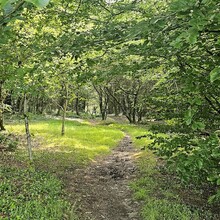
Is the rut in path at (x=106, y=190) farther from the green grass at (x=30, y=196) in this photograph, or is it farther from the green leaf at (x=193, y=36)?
the green leaf at (x=193, y=36)

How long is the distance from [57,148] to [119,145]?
4.19 meters

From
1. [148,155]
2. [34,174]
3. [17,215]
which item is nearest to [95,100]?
[148,155]

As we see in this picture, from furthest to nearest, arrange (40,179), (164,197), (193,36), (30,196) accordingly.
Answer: (40,179) < (164,197) < (30,196) < (193,36)

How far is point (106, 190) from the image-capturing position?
795 centimetres

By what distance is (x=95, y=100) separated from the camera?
50594 millimetres

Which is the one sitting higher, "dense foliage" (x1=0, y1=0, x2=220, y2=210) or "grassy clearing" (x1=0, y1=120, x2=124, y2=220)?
"dense foliage" (x1=0, y1=0, x2=220, y2=210)

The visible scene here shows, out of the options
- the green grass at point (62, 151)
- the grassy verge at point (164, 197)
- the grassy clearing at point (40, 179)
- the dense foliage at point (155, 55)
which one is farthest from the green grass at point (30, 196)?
the dense foliage at point (155, 55)

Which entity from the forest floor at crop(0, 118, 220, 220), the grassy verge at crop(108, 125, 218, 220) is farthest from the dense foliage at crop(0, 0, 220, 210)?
the forest floor at crop(0, 118, 220, 220)

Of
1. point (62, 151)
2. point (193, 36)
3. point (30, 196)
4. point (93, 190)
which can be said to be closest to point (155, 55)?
point (193, 36)

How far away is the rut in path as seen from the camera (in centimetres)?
633

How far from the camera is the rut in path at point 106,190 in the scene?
6328mm

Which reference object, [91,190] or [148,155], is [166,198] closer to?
[91,190]

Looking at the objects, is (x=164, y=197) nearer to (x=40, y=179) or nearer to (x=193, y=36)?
(x=40, y=179)

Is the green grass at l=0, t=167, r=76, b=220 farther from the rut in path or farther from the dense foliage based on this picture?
the dense foliage
